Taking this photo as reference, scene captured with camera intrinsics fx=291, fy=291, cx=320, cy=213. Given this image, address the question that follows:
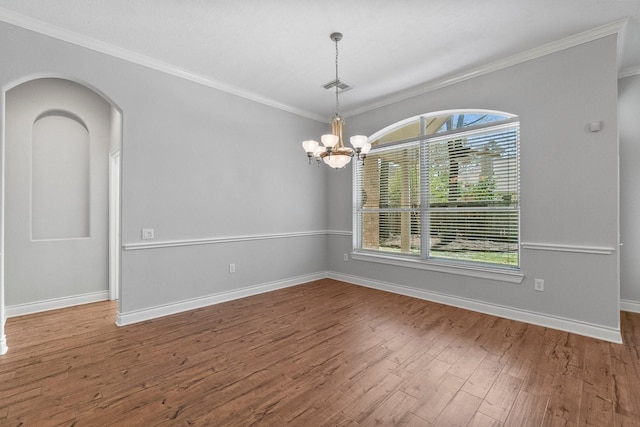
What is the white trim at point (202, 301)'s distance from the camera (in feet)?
10.8

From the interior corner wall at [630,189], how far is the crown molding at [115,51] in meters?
4.70

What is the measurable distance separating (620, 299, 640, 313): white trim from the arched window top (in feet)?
8.95

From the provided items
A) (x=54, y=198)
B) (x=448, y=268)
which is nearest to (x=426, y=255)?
(x=448, y=268)

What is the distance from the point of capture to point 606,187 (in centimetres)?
285

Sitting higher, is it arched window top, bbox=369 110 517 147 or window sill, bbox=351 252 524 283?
arched window top, bbox=369 110 517 147

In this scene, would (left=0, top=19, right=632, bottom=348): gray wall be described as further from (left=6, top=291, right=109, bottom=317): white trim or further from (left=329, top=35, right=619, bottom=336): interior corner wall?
(left=6, top=291, right=109, bottom=317): white trim

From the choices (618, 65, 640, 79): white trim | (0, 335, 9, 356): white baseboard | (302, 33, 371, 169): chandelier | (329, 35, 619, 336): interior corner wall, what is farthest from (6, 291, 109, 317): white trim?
(618, 65, 640, 79): white trim

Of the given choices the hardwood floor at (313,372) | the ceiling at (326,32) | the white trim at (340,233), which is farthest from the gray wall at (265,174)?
the white trim at (340,233)

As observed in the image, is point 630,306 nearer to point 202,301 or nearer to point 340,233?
point 340,233

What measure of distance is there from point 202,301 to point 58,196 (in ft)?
7.81

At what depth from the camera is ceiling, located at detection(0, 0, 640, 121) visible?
8.27ft

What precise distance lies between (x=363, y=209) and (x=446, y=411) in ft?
11.6

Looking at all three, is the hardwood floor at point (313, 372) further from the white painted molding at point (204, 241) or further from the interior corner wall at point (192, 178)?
the white painted molding at point (204, 241)

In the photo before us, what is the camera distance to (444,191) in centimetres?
407
